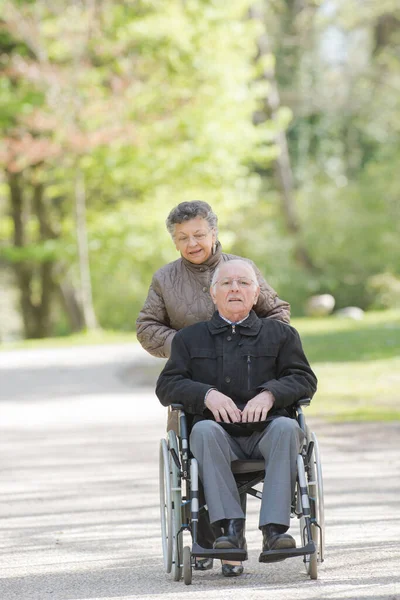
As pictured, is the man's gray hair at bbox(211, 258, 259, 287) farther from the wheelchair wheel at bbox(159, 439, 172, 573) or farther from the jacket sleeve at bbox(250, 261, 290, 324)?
the wheelchair wheel at bbox(159, 439, 172, 573)

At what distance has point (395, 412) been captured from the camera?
1140 centimetres

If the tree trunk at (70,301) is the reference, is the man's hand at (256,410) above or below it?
below

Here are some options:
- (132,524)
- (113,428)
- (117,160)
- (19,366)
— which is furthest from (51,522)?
(117,160)

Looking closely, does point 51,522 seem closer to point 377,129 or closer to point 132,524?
point 132,524

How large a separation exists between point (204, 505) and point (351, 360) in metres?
11.1

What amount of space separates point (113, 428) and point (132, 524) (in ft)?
14.4

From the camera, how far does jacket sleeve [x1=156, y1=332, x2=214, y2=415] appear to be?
4.79 metres

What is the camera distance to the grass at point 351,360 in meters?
11.8

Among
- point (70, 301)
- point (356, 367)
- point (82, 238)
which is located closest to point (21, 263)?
point (70, 301)

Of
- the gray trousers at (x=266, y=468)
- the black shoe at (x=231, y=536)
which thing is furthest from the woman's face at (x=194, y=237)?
the black shoe at (x=231, y=536)

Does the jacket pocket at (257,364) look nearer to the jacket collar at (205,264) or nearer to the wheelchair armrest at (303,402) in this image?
the wheelchair armrest at (303,402)

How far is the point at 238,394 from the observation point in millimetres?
4859

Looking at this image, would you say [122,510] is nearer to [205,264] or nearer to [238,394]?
[205,264]

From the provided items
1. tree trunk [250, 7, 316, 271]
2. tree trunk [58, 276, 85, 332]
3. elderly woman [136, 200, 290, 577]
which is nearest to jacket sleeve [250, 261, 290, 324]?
elderly woman [136, 200, 290, 577]
